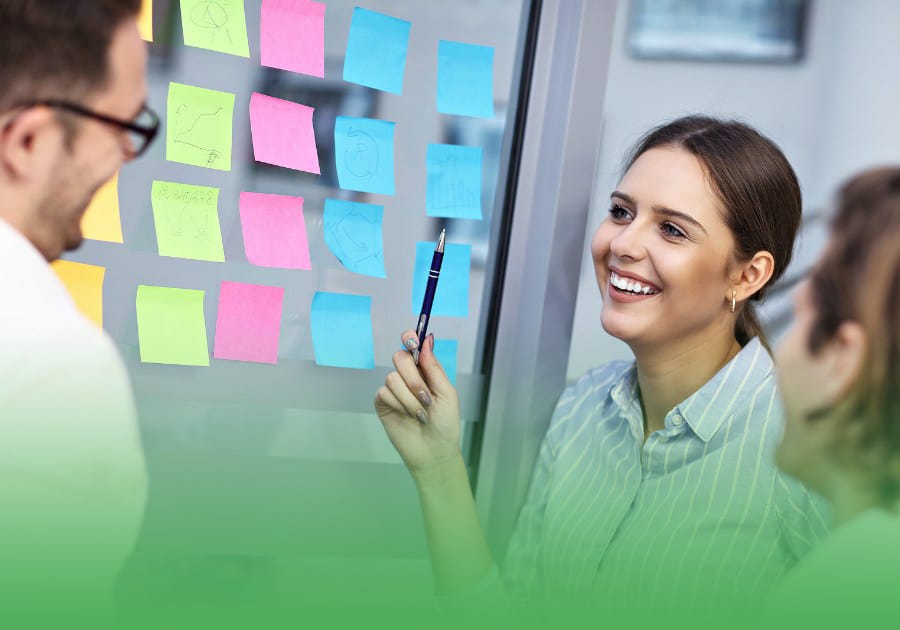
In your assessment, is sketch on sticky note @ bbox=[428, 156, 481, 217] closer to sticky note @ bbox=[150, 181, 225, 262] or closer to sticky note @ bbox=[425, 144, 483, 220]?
sticky note @ bbox=[425, 144, 483, 220]

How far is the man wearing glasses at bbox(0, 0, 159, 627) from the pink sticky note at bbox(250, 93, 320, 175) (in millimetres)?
304

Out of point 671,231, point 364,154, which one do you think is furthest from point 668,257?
point 364,154

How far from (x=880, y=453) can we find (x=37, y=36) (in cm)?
67

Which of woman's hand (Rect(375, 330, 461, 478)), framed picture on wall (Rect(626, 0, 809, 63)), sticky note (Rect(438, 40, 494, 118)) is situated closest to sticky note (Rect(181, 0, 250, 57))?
sticky note (Rect(438, 40, 494, 118))

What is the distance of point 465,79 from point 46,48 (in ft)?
1.87


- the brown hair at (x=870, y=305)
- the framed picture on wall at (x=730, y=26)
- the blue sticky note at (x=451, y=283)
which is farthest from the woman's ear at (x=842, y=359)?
the framed picture on wall at (x=730, y=26)

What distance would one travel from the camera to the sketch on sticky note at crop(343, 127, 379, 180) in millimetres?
1013

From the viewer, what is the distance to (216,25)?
909mm

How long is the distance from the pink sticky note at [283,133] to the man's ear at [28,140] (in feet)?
1.13

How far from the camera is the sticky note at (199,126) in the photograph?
0.91 meters

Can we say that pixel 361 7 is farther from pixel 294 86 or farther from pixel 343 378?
pixel 343 378

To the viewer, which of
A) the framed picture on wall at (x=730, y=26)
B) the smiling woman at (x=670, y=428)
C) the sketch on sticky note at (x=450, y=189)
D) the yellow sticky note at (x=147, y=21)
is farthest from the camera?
the framed picture on wall at (x=730, y=26)

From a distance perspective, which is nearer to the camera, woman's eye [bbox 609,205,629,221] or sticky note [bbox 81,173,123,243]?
sticky note [bbox 81,173,123,243]

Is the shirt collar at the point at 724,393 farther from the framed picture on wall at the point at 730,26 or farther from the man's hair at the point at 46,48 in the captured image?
the framed picture on wall at the point at 730,26
